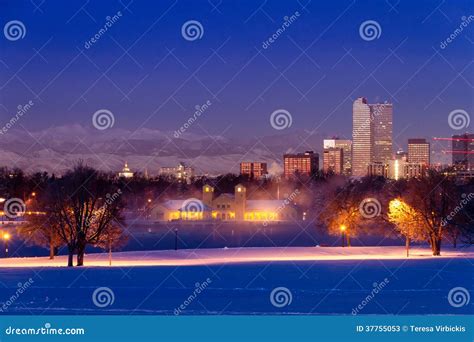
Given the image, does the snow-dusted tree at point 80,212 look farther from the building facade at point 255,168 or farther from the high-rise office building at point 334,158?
the high-rise office building at point 334,158

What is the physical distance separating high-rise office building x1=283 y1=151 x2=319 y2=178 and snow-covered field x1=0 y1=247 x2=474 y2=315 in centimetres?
11993

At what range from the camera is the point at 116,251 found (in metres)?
55.6

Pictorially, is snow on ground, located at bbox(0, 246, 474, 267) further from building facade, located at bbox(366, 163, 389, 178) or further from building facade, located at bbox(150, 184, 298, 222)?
building facade, located at bbox(366, 163, 389, 178)

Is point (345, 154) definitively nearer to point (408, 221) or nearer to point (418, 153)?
point (418, 153)

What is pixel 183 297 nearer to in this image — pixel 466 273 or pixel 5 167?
pixel 466 273

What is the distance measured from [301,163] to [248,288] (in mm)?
134880

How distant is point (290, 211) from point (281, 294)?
8187 centimetres

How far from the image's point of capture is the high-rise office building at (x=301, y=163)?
15512cm

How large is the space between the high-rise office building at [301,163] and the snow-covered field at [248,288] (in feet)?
393

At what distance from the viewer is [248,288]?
24562mm

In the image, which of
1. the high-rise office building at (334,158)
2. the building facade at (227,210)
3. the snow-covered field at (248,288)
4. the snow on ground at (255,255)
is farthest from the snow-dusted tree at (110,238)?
the high-rise office building at (334,158)

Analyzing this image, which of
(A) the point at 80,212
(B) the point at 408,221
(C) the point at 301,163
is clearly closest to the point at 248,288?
(A) the point at 80,212
